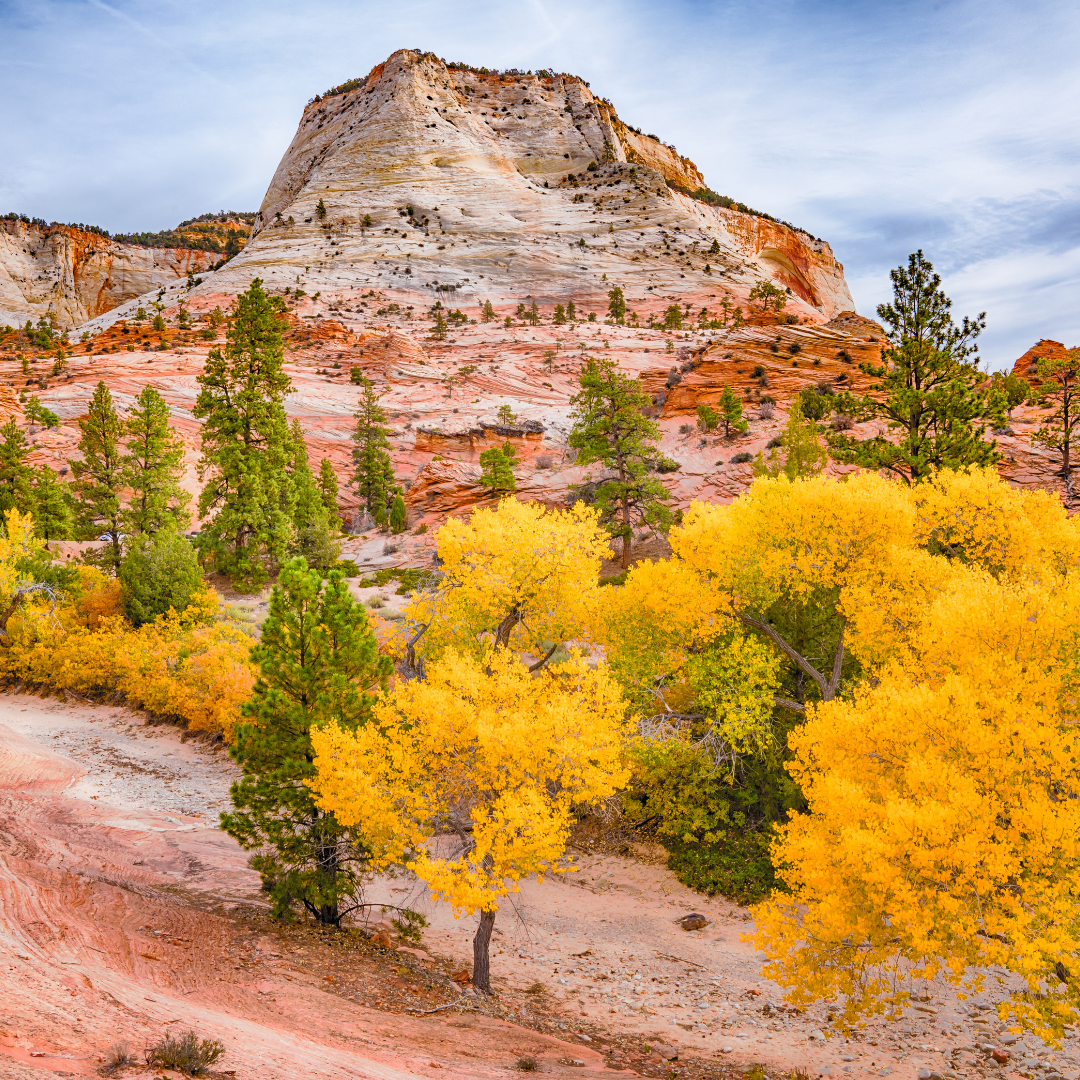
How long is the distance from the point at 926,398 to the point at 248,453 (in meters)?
35.0

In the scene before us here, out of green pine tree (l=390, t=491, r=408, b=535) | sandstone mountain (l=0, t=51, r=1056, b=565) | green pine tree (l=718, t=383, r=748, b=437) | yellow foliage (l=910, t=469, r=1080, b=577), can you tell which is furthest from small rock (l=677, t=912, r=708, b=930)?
green pine tree (l=718, t=383, r=748, b=437)

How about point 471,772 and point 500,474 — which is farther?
point 500,474

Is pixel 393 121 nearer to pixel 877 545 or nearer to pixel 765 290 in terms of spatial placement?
pixel 765 290

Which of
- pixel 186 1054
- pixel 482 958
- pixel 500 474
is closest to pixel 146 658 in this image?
pixel 482 958

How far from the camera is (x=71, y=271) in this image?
11250 centimetres

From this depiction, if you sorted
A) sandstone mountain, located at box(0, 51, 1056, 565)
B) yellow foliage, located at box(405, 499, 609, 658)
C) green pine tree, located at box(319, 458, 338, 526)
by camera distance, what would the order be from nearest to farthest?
yellow foliage, located at box(405, 499, 609, 658) → green pine tree, located at box(319, 458, 338, 526) → sandstone mountain, located at box(0, 51, 1056, 565)

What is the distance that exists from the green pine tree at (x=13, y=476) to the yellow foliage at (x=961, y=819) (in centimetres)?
4621

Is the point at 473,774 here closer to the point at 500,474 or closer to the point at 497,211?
the point at 500,474

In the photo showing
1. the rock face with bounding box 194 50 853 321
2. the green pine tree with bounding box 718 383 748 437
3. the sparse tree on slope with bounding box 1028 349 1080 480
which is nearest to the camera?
the sparse tree on slope with bounding box 1028 349 1080 480

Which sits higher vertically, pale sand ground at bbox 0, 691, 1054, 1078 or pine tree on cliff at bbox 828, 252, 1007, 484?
pine tree on cliff at bbox 828, 252, 1007, 484

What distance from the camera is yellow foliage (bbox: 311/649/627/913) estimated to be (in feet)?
37.5

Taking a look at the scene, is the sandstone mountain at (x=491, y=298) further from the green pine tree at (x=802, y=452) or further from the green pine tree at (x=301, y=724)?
the green pine tree at (x=301, y=724)

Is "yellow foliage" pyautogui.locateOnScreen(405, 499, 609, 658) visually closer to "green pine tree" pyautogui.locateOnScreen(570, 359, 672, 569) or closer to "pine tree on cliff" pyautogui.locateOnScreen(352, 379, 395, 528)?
"green pine tree" pyautogui.locateOnScreen(570, 359, 672, 569)

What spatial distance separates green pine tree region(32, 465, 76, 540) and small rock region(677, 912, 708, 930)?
1569 inches
